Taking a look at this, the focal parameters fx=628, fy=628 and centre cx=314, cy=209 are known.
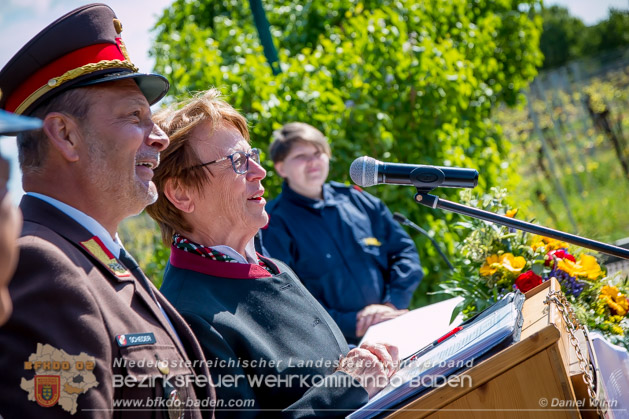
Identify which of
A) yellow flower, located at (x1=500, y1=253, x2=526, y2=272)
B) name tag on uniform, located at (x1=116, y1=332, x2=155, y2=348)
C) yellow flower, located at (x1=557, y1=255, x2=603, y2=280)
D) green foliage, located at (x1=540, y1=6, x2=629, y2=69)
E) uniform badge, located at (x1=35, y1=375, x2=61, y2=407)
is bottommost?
yellow flower, located at (x1=557, y1=255, x2=603, y2=280)

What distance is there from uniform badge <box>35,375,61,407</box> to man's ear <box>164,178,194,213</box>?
100cm

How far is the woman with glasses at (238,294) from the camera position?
1.91m

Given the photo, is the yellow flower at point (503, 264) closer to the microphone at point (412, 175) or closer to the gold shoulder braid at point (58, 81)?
the microphone at point (412, 175)

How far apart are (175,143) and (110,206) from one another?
0.63 m

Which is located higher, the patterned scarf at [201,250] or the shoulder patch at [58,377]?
the patterned scarf at [201,250]

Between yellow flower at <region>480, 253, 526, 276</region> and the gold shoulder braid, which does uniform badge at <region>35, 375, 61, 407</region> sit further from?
yellow flower at <region>480, 253, 526, 276</region>

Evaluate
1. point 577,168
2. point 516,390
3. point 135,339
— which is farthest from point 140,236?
point 577,168

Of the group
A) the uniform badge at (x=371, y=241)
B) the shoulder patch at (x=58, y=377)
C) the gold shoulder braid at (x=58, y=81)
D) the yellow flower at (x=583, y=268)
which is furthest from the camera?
the uniform badge at (x=371, y=241)

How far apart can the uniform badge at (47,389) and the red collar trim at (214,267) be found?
0.80 metres

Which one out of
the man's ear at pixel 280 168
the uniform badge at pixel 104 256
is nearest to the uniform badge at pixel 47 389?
the uniform badge at pixel 104 256

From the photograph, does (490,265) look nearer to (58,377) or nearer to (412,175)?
(412,175)

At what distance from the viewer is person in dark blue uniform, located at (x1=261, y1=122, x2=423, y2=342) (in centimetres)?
382

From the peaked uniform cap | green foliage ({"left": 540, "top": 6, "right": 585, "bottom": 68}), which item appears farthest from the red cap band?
green foliage ({"left": 540, "top": 6, "right": 585, "bottom": 68})

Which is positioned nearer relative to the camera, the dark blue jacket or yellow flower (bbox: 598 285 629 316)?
yellow flower (bbox: 598 285 629 316)
